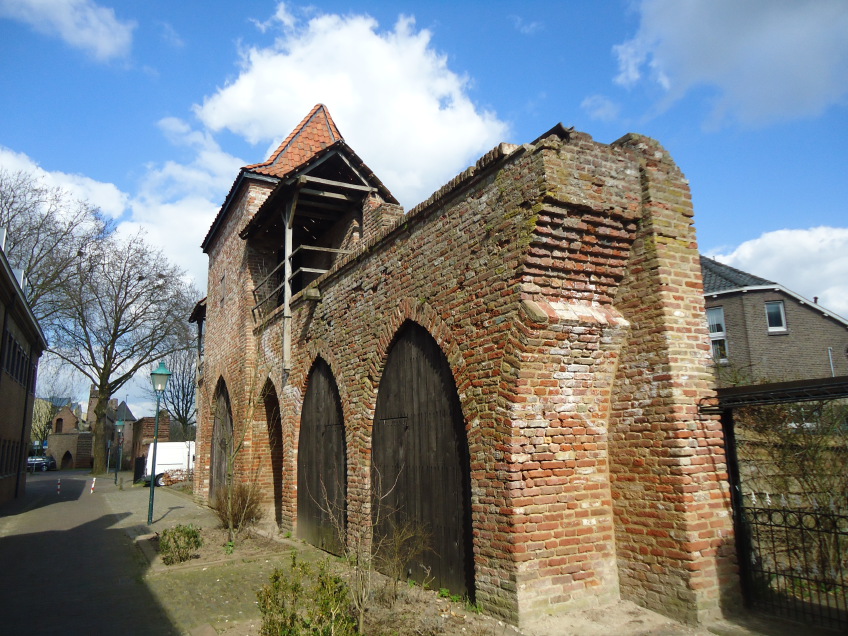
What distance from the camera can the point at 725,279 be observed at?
25688mm

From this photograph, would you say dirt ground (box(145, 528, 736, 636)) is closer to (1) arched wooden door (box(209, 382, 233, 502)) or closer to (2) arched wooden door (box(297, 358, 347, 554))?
(2) arched wooden door (box(297, 358, 347, 554))

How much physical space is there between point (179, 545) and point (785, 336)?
2473 cm

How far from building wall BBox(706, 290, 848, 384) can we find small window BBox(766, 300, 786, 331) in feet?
0.62

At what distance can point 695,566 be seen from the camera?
5457 millimetres

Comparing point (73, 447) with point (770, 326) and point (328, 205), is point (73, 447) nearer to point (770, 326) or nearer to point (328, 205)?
point (328, 205)

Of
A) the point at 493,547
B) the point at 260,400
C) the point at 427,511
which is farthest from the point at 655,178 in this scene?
the point at 260,400

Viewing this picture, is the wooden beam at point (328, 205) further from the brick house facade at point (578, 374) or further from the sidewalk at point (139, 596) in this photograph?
the sidewalk at point (139, 596)

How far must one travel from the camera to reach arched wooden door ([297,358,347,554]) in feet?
32.4

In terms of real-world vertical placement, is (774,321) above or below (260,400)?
above

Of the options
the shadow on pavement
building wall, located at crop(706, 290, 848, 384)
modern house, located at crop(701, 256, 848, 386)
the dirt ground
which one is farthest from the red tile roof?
building wall, located at crop(706, 290, 848, 384)

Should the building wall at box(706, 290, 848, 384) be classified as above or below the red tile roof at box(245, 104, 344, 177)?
below

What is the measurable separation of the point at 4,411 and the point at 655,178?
876 inches

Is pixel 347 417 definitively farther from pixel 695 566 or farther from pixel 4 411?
pixel 4 411

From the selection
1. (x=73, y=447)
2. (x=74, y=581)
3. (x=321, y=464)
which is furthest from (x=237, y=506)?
(x=73, y=447)
